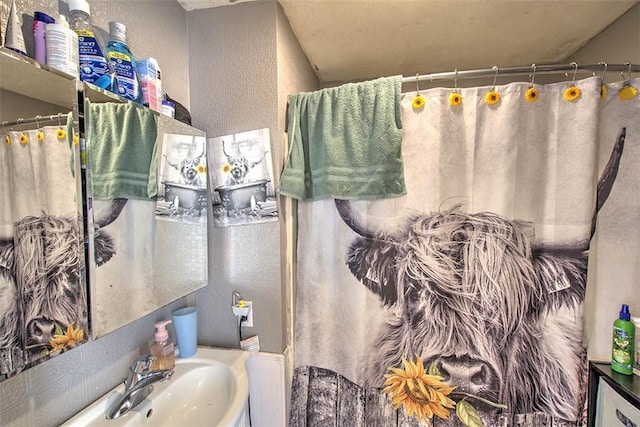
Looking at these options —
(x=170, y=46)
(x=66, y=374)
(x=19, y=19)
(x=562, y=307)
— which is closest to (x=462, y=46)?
(x=562, y=307)

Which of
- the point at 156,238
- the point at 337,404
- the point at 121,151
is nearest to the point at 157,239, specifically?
the point at 156,238

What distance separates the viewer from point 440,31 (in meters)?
1.29

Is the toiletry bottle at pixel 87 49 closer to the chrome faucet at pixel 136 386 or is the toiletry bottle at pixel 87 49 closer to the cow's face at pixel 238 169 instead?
the cow's face at pixel 238 169

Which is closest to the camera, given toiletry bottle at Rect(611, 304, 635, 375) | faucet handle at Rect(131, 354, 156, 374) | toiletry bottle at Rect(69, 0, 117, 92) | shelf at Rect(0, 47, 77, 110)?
shelf at Rect(0, 47, 77, 110)

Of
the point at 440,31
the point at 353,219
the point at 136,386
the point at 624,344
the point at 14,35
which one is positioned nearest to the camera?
the point at 14,35

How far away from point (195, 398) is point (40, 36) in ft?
4.01

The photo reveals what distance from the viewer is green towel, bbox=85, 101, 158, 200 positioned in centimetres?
74

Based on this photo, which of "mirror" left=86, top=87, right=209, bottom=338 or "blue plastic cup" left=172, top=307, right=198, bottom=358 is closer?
"mirror" left=86, top=87, right=209, bottom=338

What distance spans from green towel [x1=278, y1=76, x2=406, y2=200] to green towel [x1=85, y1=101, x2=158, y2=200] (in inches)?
19.8

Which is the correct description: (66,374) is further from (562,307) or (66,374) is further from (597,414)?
(597,414)

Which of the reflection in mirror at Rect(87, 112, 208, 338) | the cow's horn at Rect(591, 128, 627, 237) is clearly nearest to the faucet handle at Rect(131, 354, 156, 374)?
the reflection in mirror at Rect(87, 112, 208, 338)

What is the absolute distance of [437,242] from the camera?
1.07m

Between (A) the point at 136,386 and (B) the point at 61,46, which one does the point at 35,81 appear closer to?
(B) the point at 61,46

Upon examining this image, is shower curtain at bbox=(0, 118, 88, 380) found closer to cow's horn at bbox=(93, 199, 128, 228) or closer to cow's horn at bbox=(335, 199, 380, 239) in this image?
cow's horn at bbox=(93, 199, 128, 228)
